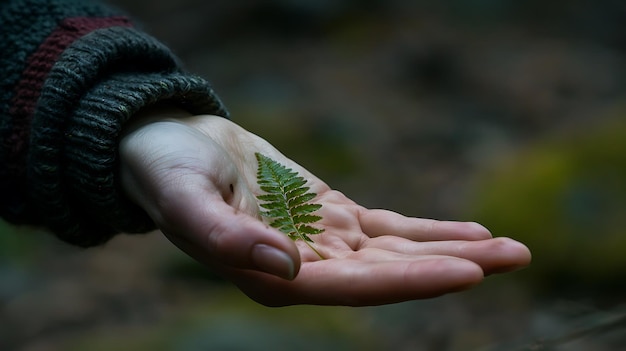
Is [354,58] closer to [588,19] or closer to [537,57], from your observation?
[537,57]

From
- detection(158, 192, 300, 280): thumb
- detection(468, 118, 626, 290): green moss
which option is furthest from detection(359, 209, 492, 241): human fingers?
detection(468, 118, 626, 290): green moss

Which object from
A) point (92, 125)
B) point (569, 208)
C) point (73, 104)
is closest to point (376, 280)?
point (92, 125)

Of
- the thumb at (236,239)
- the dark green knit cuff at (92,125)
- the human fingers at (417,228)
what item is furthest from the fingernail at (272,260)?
the dark green knit cuff at (92,125)

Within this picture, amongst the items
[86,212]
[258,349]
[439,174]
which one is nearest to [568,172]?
[439,174]

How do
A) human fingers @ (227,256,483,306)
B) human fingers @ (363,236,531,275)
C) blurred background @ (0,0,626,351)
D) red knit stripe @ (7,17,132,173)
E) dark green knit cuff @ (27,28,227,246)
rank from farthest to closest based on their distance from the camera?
blurred background @ (0,0,626,351), red knit stripe @ (7,17,132,173), dark green knit cuff @ (27,28,227,246), human fingers @ (363,236,531,275), human fingers @ (227,256,483,306)

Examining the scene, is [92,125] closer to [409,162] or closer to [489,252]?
[489,252]

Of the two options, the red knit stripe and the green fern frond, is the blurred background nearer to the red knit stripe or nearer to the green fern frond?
the red knit stripe

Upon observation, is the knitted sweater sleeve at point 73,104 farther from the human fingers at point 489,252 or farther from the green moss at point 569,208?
the green moss at point 569,208
